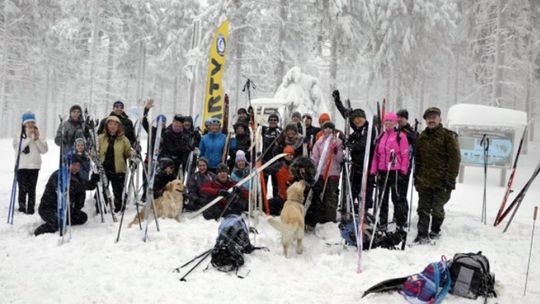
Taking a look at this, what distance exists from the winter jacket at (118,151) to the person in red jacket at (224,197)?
1513 mm

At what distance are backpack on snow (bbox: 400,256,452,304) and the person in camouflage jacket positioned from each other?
1.60 meters

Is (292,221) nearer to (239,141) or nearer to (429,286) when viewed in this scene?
(429,286)

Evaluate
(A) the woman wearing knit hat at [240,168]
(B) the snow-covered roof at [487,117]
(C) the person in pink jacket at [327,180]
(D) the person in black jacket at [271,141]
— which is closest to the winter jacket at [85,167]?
(A) the woman wearing knit hat at [240,168]

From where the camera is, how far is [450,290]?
4410 mm

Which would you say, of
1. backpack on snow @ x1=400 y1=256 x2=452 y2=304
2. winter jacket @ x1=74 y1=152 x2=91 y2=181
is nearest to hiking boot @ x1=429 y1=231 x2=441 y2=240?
backpack on snow @ x1=400 y1=256 x2=452 y2=304

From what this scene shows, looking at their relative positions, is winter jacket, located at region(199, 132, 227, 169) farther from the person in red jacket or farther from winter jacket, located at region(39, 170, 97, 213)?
winter jacket, located at region(39, 170, 97, 213)

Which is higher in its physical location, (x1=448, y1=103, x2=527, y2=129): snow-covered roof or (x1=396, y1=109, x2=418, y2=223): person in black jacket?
(x1=448, y1=103, x2=527, y2=129): snow-covered roof

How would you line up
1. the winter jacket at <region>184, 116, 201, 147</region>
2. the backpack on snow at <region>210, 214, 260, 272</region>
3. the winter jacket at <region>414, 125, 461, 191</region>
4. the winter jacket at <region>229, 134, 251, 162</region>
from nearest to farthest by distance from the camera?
the backpack on snow at <region>210, 214, 260, 272</region>, the winter jacket at <region>414, 125, 461, 191</region>, the winter jacket at <region>184, 116, 201, 147</region>, the winter jacket at <region>229, 134, 251, 162</region>

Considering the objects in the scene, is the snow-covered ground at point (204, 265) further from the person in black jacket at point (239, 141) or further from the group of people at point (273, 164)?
the person in black jacket at point (239, 141)

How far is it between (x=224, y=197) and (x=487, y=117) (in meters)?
9.09

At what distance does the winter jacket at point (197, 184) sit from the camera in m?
6.84

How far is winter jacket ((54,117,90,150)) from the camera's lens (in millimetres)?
6128

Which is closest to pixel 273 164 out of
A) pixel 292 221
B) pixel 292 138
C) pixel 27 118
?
pixel 292 138

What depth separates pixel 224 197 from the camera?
657 cm
